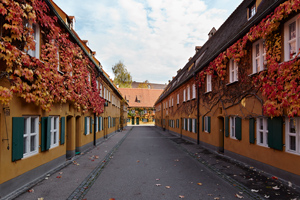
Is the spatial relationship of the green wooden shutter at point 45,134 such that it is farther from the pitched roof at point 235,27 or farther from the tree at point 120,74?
the tree at point 120,74

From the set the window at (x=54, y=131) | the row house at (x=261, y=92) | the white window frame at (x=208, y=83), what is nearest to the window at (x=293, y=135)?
the row house at (x=261, y=92)

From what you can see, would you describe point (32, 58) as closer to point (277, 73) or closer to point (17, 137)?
point (17, 137)

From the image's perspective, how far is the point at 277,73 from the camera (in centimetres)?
656

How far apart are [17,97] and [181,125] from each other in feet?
56.6

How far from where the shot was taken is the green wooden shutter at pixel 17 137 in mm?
5641

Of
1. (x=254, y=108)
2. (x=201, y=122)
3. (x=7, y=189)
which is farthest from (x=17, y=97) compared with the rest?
(x=201, y=122)

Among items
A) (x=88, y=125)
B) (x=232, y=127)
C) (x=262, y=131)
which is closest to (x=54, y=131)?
(x=88, y=125)

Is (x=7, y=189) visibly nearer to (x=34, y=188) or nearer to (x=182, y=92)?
(x=34, y=188)

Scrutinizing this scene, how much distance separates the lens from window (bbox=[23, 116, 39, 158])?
645 cm

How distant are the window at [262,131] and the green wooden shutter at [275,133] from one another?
21.4 inches

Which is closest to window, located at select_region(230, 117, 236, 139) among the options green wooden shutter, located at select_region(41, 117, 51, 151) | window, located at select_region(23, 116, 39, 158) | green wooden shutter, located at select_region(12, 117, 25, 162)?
green wooden shutter, located at select_region(41, 117, 51, 151)

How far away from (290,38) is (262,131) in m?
3.55

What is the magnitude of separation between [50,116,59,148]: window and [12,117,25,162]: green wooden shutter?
2.33m

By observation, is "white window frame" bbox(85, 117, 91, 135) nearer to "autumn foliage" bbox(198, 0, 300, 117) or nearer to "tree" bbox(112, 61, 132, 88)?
"autumn foliage" bbox(198, 0, 300, 117)
